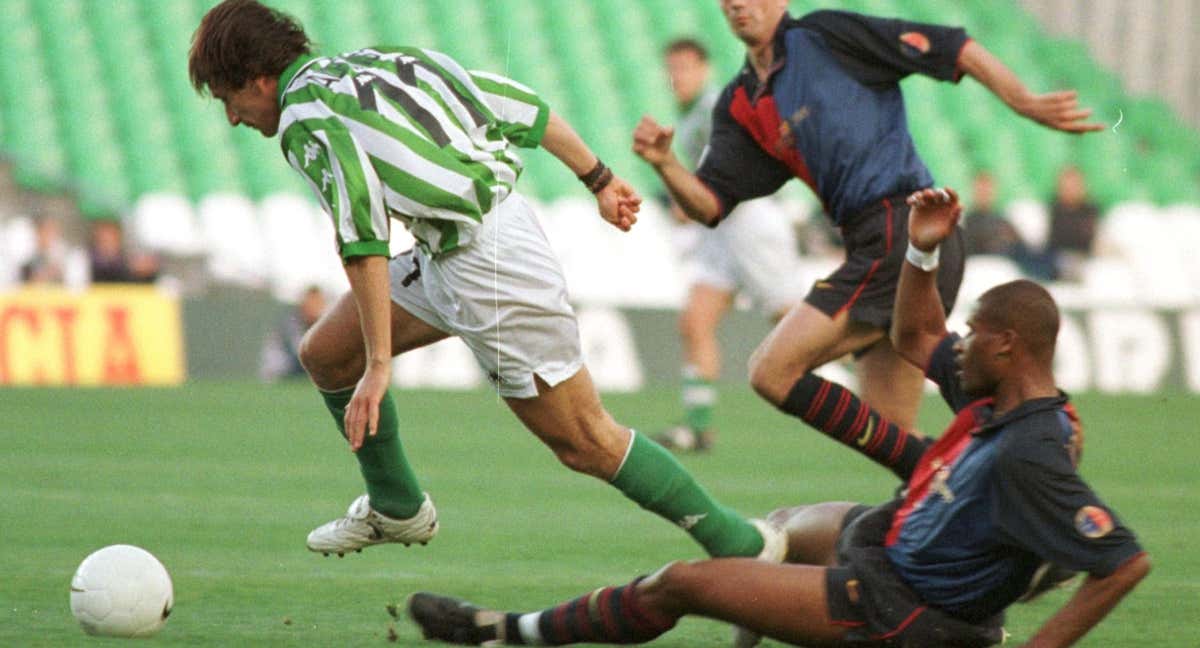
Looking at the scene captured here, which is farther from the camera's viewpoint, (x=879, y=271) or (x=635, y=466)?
(x=879, y=271)

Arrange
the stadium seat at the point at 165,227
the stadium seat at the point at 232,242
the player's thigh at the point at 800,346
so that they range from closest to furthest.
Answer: the player's thigh at the point at 800,346 → the stadium seat at the point at 165,227 → the stadium seat at the point at 232,242

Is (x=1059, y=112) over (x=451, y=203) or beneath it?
over

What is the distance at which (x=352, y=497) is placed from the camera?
8164 millimetres

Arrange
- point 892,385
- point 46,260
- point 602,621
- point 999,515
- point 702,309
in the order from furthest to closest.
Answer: point 46,260 → point 702,309 → point 892,385 → point 602,621 → point 999,515

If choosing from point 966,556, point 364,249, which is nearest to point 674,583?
point 966,556

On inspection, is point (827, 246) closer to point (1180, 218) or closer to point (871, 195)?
point (1180, 218)

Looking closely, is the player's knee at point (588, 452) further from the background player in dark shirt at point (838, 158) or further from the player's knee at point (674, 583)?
the background player in dark shirt at point (838, 158)

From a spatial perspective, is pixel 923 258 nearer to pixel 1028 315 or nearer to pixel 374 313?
pixel 1028 315

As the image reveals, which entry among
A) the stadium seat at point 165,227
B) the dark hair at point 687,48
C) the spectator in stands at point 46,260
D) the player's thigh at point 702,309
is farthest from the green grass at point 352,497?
the stadium seat at point 165,227

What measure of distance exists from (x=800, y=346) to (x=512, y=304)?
5.00ft

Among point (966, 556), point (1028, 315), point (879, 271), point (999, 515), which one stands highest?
point (1028, 315)

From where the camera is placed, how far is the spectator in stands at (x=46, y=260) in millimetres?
15133

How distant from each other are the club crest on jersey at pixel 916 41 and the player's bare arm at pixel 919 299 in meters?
1.31

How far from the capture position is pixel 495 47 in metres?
19.3
